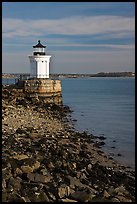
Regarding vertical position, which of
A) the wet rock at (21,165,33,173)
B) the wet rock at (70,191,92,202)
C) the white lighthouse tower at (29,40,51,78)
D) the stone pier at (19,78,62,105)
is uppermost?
the white lighthouse tower at (29,40,51,78)

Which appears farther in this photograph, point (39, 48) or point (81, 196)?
point (39, 48)

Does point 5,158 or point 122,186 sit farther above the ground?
point 5,158

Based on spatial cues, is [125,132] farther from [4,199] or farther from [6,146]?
[4,199]

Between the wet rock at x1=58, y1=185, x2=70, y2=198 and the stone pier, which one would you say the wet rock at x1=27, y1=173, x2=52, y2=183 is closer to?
the wet rock at x1=58, y1=185, x2=70, y2=198

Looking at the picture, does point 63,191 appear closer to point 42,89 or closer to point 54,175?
point 54,175

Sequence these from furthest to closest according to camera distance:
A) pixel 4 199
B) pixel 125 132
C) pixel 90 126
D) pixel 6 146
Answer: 1. pixel 90 126
2. pixel 125 132
3. pixel 6 146
4. pixel 4 199

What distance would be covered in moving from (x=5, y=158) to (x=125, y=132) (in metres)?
9.41

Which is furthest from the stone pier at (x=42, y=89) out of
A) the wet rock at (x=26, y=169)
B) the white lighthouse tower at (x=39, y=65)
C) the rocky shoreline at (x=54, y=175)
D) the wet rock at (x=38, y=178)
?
the wet rock at (x=38, y=178)

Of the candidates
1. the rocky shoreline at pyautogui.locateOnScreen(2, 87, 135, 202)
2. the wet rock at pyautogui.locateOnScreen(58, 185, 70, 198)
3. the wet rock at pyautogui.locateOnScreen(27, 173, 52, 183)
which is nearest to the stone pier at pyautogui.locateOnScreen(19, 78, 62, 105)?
the rocky shoreline at pyautogui.locateOnScreen(2, 87, 135, 202)

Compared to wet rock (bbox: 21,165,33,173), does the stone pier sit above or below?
above

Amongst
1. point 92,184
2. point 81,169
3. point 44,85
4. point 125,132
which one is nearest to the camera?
point 92,184

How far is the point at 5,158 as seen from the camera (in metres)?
5.97

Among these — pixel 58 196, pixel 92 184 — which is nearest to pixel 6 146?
pixel 92 184

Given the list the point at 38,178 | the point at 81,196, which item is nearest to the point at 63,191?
the point at 81,196
